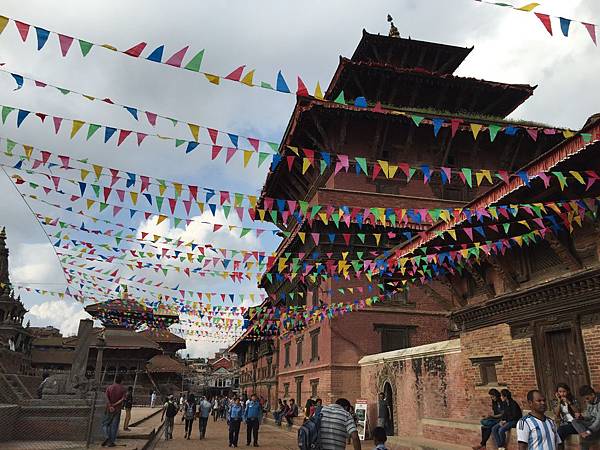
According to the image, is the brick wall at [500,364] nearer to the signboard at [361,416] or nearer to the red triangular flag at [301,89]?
the signboard at [361,416]

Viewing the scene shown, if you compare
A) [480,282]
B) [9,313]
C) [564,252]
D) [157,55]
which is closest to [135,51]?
[157,55]

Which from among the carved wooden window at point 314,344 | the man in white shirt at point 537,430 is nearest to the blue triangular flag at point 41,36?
the man in white shirt at point 537,430

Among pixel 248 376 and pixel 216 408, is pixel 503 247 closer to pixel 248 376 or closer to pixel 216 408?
pixel 216 408

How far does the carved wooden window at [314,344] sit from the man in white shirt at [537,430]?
56.4 ft

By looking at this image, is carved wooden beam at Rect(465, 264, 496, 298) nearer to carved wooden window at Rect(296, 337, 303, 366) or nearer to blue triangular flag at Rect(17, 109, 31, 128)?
blue triangular flag at Rect(17, 109, 31, 128)

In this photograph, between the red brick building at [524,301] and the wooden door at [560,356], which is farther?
the wooden door at [560,356]

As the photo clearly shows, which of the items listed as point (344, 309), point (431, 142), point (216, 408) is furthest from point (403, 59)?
point (216, 408)

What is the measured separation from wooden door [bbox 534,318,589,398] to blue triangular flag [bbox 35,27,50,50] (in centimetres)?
981

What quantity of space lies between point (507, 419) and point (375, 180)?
50.7 ft

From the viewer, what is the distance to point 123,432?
15.5m

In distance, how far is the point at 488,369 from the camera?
11.6m

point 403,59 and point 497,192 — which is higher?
point 403,59

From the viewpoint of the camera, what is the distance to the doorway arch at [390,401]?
16516mm

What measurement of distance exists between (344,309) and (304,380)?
6666mm
